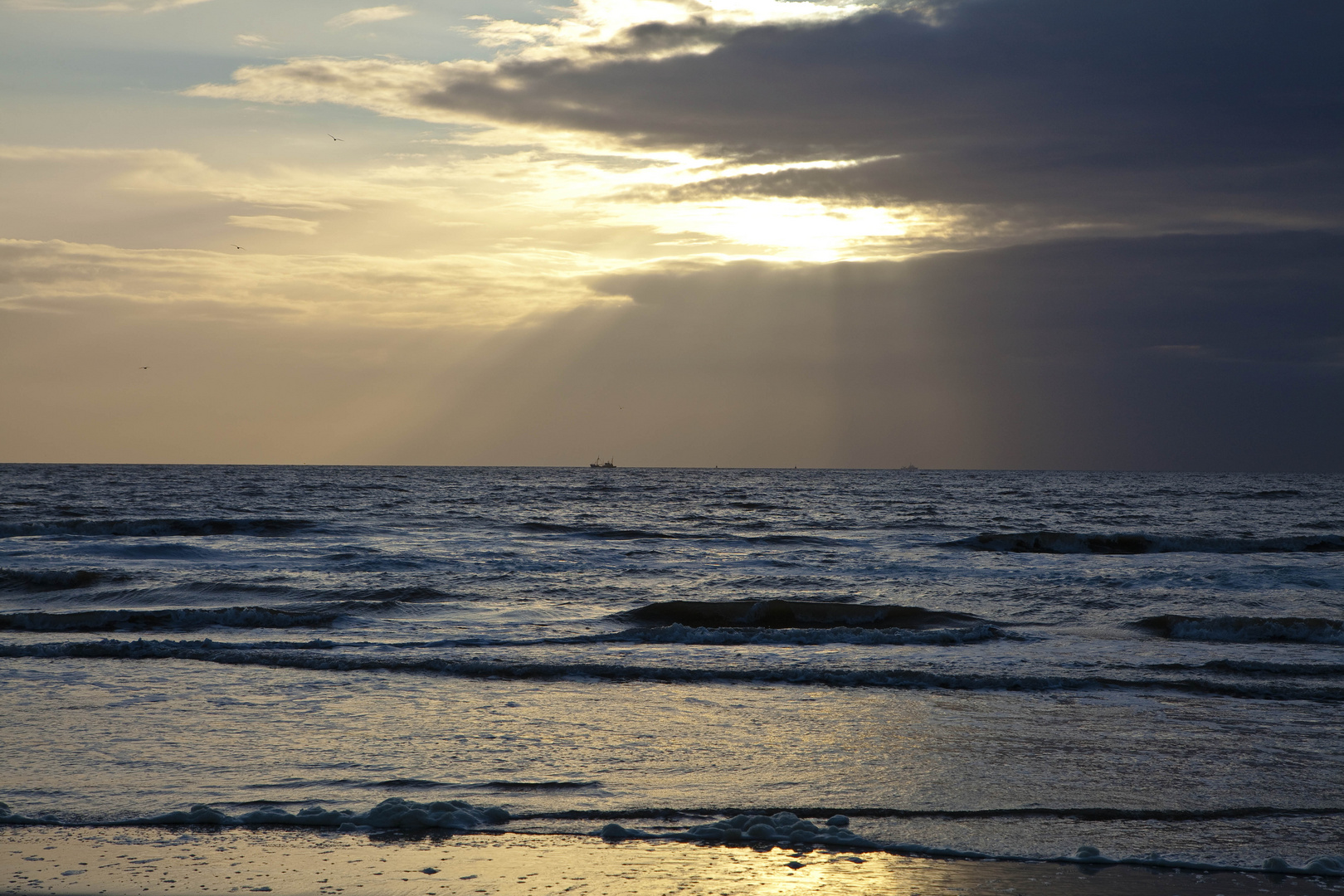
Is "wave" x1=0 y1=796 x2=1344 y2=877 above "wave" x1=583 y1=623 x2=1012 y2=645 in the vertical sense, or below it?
→ above

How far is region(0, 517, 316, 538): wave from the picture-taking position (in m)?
32.1

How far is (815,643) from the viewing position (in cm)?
1384

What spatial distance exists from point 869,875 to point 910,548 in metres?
26.0

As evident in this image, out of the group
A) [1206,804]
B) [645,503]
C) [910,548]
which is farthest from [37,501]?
[1206,804]

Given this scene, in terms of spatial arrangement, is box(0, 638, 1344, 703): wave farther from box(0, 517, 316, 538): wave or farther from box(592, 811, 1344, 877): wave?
box(0, 517, 316, 538): wave

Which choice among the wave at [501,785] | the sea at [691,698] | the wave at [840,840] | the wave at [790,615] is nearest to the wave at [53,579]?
the sea at [691,698]

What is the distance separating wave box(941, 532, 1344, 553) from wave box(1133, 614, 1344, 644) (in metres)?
14.9

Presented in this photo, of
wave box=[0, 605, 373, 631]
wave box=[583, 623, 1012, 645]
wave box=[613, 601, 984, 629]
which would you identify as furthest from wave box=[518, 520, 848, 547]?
wave box=[0, 605, 373, 631]

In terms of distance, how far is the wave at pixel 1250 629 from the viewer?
14.9 m

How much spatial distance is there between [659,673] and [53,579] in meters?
16.4

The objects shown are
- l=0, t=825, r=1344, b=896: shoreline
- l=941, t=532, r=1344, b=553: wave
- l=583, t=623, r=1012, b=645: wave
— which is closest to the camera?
l=0, t=825, r=1344, b=896: shoreline

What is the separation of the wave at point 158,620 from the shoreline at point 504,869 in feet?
32.3

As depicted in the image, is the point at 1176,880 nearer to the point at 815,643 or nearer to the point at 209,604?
the point at 815,643

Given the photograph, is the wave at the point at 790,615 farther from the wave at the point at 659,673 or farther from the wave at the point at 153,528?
the wave at the point at 153,528
